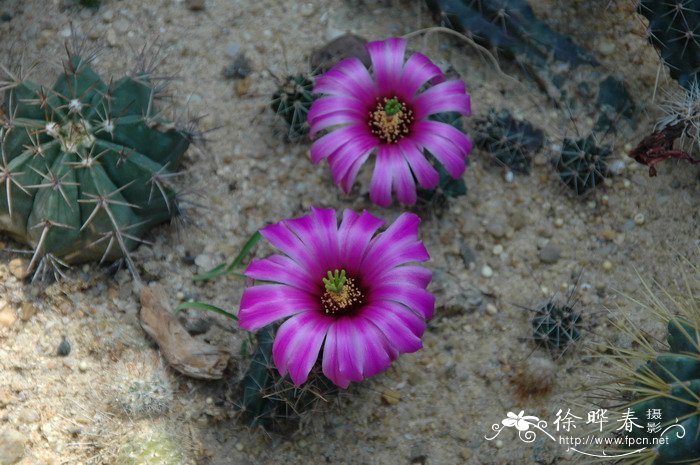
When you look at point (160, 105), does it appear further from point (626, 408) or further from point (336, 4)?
point (626, 408)

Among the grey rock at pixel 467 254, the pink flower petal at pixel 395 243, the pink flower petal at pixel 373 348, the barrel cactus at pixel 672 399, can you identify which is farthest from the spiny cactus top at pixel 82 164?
the barrel cactus at pixel 672 399

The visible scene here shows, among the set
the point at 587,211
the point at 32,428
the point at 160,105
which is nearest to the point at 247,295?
the point at 32,428

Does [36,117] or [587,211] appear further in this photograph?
[587,211]

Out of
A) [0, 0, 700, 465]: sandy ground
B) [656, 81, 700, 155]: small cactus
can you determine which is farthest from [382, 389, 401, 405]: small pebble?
[656, 81, 700, 155]: small cactus

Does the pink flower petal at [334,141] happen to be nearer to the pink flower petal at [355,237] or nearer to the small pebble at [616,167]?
the pink flower petal at [355,237]

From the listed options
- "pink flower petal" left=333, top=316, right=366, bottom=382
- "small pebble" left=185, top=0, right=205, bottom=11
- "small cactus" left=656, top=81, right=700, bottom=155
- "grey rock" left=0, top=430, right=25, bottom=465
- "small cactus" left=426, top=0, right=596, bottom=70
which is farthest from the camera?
"small pebble" left=185, top=0, right=205, bottom=11

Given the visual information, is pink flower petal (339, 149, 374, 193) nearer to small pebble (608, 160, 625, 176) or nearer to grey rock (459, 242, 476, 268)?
grey rock (459, 242, 476, 268)
